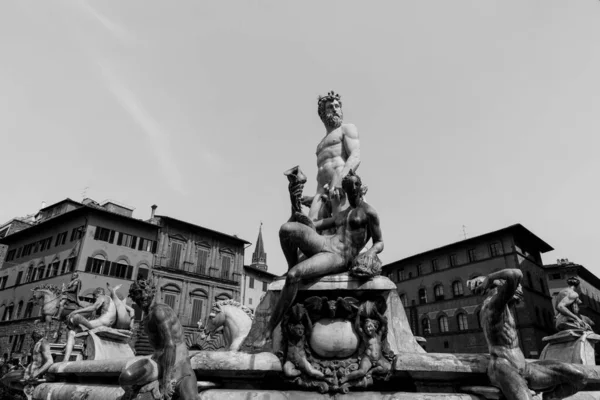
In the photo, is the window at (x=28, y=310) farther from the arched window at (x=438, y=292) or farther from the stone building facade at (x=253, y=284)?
the arched window at (x=438, y=292)

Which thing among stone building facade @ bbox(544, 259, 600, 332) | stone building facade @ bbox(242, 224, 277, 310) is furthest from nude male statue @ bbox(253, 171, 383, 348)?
stone building facade @ bbox(544, 259, 600, 332)

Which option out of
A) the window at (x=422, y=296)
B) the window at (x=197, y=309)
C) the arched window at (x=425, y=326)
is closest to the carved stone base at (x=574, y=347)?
the window at (x=197, y=309)

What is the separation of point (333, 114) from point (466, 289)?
147 ft

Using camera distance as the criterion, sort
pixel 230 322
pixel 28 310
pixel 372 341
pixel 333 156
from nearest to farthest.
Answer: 1. pixel 372 341
2. pixel 230 322
3. pixel 333 156
4. pixel 28 310

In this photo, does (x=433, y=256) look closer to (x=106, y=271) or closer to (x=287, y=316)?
(x=106, y=271)

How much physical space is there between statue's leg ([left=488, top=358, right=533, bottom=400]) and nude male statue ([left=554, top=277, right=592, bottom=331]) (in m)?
6.14

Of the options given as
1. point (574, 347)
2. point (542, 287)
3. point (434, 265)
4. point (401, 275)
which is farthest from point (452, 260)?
point (574, 347)

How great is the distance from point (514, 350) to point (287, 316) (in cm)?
218

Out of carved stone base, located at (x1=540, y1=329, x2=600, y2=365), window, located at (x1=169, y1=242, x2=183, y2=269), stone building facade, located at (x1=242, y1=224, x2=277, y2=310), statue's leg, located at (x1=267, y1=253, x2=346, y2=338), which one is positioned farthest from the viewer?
stone building facade, located at (x1=242, y1=224, x2=277, y2=310)

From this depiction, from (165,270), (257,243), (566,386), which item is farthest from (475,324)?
(257,243)

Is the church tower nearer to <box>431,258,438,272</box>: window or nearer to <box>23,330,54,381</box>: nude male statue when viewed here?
<box>431,258,438,272</box>: window

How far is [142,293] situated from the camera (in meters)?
3.94

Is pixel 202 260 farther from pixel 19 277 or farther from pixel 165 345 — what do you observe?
pixel 165 345

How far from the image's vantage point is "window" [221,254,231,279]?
4731 centimetres
